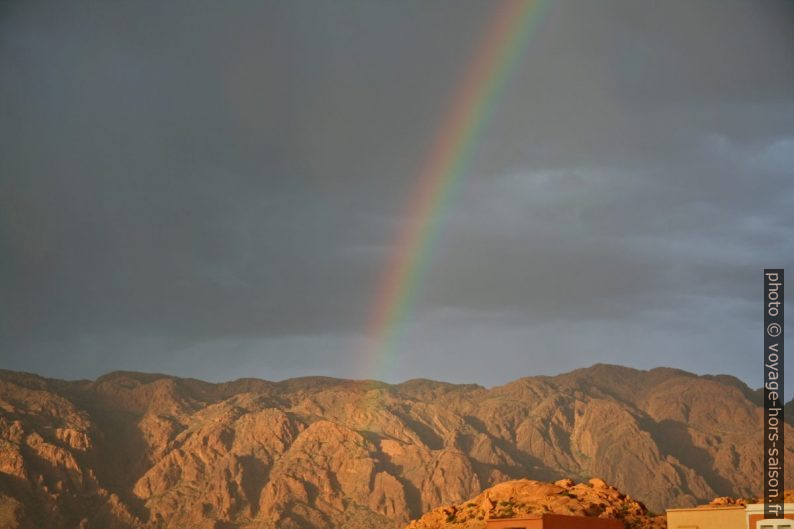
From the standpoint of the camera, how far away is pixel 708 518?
8600 centimetres

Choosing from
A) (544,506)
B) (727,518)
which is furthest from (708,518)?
(544,506)

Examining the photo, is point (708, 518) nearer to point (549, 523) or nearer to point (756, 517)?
point (756, 517)

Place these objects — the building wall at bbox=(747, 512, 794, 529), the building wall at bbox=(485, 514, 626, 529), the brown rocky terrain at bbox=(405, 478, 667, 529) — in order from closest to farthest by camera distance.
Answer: the building wall at bbox=(747, 512, 794, 529), the building wall at bbox=(485, 514, 626, 529), the brown rocky terrain at bbox=(405, 478, 667, 529)

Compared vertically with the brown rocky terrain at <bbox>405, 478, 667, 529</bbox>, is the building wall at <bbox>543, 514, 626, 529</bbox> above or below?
below

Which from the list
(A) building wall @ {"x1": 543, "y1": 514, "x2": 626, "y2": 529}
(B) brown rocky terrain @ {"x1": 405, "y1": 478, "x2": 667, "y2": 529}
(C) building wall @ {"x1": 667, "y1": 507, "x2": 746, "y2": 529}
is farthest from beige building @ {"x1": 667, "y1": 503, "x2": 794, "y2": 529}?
(B) brown rocky terrain @ {"x1": 405, "y1": 478, "x2": 667, "y2": 529}

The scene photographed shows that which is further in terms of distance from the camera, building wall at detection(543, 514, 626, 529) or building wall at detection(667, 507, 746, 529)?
building wall at detection(543, 514, 626, 529)

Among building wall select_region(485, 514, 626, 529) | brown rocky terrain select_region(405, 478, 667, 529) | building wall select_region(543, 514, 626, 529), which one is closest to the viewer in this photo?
building wall select_region(485, 514, 626, 529)

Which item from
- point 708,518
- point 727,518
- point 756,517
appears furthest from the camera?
point 708,518

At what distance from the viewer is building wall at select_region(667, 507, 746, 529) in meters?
83.7

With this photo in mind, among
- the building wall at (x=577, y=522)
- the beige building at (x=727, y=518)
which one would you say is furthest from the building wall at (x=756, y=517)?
the building wall at (x=577, y=522)

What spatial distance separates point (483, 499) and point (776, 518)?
135 ft

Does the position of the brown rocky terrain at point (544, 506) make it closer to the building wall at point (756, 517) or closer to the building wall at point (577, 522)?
the building wall at point (577, 522)

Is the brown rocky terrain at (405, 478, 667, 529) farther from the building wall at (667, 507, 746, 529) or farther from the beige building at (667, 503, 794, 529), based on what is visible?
the beige building at (667, 503, 794, 529)

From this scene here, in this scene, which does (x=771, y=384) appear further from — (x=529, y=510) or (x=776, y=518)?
(x=529, y=510)
